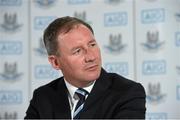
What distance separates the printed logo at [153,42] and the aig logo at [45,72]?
29.8 inches

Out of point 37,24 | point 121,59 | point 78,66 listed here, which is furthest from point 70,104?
point 37,24

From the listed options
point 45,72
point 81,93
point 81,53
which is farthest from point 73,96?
point 45,72

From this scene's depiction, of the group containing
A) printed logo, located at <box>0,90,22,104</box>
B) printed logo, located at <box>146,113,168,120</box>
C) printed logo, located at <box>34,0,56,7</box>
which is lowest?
printed logo, located at <box>146,113,168,120</box>

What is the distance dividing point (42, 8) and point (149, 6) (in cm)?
87

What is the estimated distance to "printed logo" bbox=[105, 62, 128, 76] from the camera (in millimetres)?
2809

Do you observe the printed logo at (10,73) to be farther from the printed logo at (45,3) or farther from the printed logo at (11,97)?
the printed logo at (45,3)

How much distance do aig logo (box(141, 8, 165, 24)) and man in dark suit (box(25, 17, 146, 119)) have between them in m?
1.53

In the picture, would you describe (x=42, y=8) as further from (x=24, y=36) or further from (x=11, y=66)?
(x=11, y=66)

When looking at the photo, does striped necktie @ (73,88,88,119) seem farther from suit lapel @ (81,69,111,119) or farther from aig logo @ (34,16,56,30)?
aig logo @ (34,16,56,30)

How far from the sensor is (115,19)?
9.36ft

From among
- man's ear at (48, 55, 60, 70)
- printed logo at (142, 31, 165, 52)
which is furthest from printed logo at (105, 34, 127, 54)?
man's ear at (48, 55, 60, 70)

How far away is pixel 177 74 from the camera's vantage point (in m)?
2.71

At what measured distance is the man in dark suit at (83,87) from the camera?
1212 mm

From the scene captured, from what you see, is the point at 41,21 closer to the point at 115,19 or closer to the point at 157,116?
the point at 115,19
